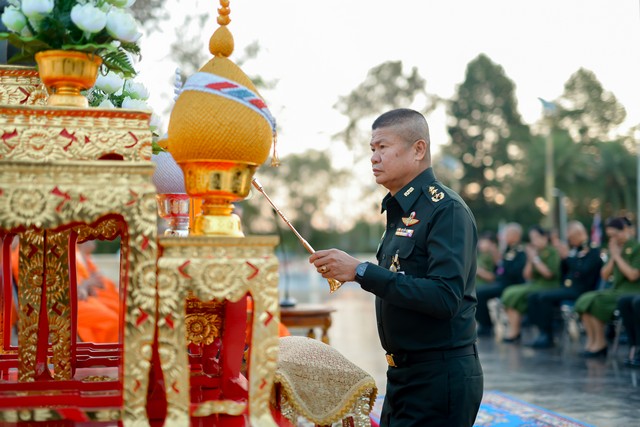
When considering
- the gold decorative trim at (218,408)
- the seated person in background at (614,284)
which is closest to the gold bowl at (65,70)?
the gold decorative trim at (218,408)

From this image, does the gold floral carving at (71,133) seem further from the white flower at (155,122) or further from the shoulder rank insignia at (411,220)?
the shoulder rank insignia at (411,220)

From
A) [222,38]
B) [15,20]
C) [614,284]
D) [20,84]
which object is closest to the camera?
[15,20]

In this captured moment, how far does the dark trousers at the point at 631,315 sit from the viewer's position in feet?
25.5

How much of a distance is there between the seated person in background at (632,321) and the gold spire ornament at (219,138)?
6.81 metres

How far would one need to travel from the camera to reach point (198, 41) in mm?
12625

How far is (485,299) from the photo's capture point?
38.7 ft

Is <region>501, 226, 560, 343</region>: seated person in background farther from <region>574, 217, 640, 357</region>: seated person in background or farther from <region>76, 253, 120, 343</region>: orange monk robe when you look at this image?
Result: <region>76, 253, 120, 343</region>: orange monk robe

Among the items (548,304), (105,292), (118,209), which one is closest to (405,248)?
(118,209)

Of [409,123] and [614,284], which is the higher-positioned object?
[409,123]

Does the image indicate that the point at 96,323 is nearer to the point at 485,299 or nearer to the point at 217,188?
the point at 217,188

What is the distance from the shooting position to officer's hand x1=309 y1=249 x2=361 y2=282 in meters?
2.29

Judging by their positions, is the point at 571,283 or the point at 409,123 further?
the point at 571,283

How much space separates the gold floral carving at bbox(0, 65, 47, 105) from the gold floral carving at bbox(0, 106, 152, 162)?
59 centimetres

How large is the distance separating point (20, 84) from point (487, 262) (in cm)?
1103
